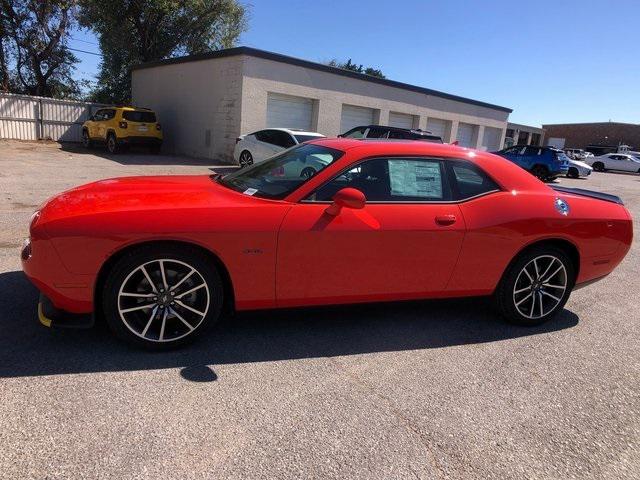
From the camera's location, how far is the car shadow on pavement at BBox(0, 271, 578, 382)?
3049 mm

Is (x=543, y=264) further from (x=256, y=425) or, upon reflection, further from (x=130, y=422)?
(x=130, y=422)

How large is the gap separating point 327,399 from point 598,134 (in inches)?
2667

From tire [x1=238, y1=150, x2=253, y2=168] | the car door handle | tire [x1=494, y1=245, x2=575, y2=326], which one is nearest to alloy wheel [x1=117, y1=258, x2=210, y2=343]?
the car door handle

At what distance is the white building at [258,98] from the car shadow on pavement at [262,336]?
13.9 m

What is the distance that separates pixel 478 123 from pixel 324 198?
1023 inches

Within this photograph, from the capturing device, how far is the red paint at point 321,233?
117 inches

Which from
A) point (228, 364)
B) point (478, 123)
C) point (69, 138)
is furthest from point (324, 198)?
point (478, 123)

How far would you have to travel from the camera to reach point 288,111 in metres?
18.5

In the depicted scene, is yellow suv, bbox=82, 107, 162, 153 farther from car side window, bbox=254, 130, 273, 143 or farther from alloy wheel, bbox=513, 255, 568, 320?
alloy wheel, bbox=513, 255, 568, 320

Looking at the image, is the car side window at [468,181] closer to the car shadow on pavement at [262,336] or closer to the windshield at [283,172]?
the windshield at [283,172]

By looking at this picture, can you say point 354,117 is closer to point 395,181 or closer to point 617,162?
point 395,181

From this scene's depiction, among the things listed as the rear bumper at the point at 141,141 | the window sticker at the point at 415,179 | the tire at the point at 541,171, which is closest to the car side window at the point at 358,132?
the rear bumper at the point at 141,141

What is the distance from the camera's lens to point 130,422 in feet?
8.18

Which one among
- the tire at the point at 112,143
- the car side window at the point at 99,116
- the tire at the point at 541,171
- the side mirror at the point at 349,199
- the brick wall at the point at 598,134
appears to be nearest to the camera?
the side mirror at the point at 349,199
